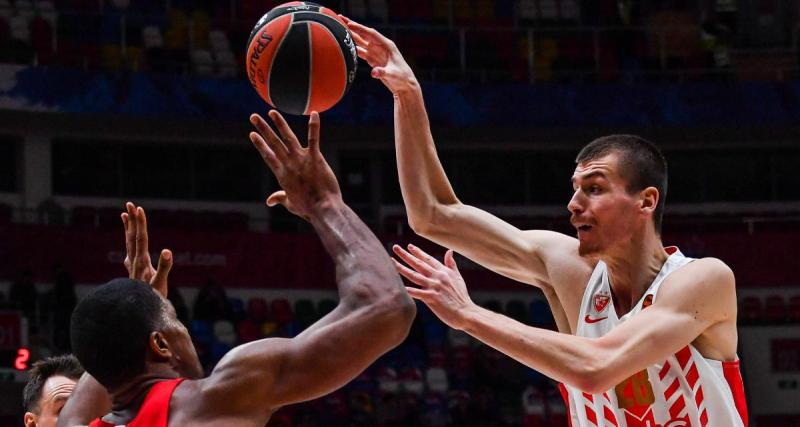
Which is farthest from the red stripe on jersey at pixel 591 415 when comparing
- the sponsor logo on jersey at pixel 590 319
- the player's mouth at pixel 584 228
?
the player's mouth at pixel 584 228

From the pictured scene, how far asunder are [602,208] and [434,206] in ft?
2.68

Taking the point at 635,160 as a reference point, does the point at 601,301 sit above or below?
below

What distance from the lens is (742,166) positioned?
2219 cm

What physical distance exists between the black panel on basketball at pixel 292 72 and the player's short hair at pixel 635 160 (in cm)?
124

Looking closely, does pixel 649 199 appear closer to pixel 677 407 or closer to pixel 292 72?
pixel 677 407

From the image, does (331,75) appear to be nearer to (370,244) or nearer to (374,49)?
(374,49)

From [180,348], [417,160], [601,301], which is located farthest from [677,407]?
[180,348]

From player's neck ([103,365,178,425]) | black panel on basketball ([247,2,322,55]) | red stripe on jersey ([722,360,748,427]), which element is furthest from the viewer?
black panel on basketball ([247,2,322,55])

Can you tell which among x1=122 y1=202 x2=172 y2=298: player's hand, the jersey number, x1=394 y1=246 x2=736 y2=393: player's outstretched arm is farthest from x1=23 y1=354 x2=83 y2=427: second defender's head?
the jersey number

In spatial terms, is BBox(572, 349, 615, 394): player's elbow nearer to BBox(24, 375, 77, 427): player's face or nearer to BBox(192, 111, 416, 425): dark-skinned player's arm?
BBox(192, 111, 416, 425): dark-skinned player's arm

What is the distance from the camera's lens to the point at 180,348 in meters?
3.29

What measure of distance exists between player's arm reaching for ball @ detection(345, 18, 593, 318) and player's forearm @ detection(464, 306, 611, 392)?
812mm

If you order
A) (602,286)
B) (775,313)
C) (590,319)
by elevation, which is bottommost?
(775,313)

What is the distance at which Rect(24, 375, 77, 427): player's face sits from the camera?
4.73m
